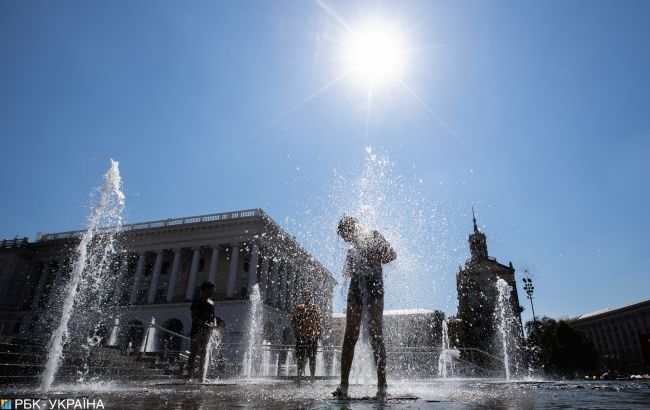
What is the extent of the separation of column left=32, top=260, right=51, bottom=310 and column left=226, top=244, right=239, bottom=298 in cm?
2246

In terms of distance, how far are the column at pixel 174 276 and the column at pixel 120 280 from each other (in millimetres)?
5273

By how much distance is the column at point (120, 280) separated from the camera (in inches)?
1383

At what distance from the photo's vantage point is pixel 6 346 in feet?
20.5

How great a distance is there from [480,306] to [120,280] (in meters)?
42.0

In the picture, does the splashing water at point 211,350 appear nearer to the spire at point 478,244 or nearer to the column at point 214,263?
the column at point 214,263

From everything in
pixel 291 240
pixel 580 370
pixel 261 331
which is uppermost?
pixel 291 240

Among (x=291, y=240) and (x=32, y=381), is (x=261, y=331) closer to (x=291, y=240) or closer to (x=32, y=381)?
(x=291, y=240)

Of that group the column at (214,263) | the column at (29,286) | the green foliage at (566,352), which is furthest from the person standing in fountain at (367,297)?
the column at (29,286)

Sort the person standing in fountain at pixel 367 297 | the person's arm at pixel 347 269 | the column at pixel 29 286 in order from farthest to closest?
the column at pixel 29 286 → the person's arm at pixel 347 269 → the person standing in fountain at pixel 367 297

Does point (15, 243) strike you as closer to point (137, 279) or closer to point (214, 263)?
point (137, 279)

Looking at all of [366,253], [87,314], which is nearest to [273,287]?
[87,314]

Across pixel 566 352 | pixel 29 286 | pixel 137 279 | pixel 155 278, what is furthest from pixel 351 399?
pixel 29 286

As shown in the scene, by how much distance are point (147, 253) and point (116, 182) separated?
32461 mm

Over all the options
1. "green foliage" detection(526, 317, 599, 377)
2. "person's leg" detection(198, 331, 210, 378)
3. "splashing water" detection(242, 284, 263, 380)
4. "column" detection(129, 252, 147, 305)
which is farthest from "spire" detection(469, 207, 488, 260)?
"person's leg" detection(198, 331, 210, 378)
